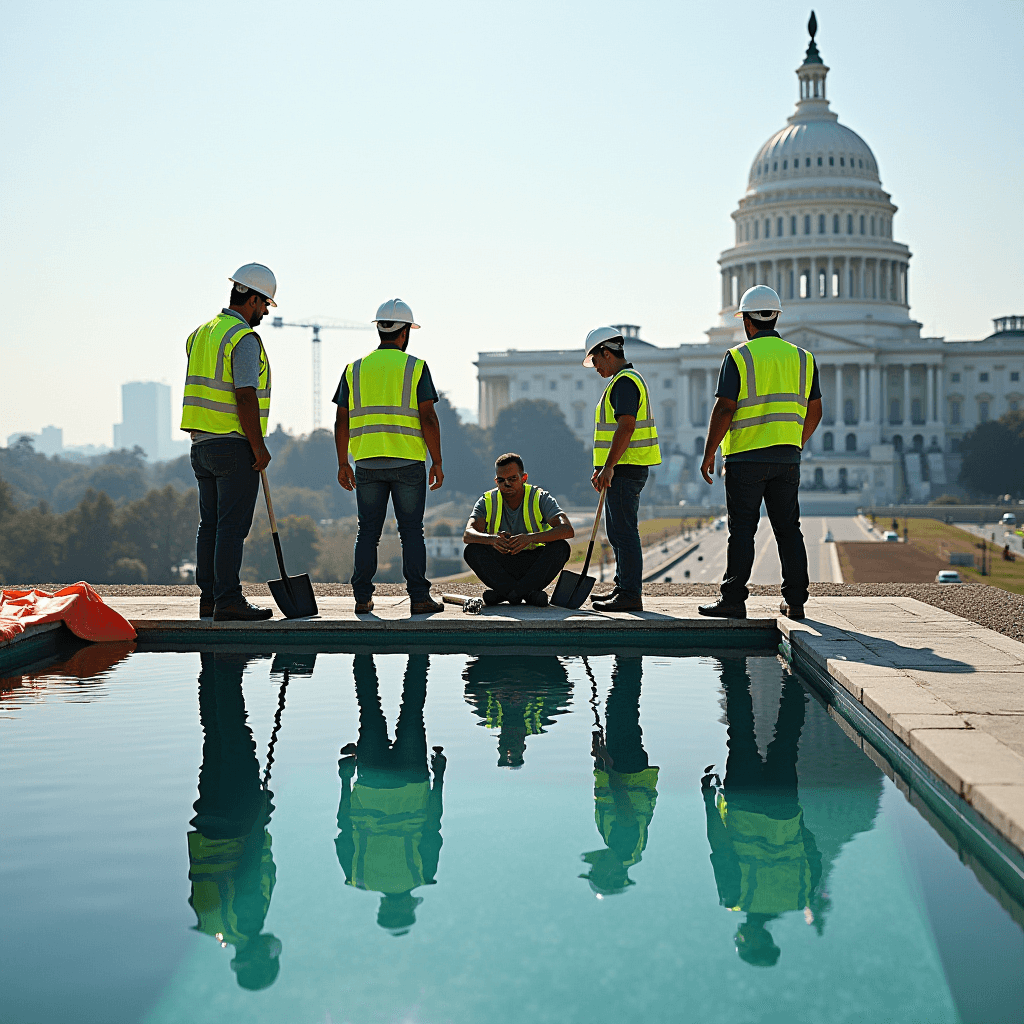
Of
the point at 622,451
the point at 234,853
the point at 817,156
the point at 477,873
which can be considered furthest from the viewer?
the point at 817,156

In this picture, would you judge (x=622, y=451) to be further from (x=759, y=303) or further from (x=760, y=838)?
(x=760, y=838)

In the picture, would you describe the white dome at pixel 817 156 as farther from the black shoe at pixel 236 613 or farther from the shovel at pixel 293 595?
the black shoe at pixel 236 613

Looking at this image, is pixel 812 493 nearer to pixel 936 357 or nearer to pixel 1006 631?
pixel 936 357

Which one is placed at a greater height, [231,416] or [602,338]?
[602,338]

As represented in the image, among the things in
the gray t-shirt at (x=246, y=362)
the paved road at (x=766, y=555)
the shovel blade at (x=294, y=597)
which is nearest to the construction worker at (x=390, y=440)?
the shovel blade at (x=294, y=597)

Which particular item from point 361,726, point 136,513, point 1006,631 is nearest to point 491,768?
point 361,726

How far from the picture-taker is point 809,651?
648 centimetres

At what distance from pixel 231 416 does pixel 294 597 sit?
1.35 meters

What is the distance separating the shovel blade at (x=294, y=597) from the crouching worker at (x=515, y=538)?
3.70 ft

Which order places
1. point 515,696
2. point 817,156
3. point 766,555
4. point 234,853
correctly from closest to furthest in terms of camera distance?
point 234,853 < point 515,696 < point 766,555 < point 817,156

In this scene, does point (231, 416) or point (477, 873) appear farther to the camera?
point (231, 416)

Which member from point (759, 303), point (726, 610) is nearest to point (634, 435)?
point (759, 303)

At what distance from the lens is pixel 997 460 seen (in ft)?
322

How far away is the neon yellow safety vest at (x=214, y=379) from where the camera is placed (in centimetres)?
757
